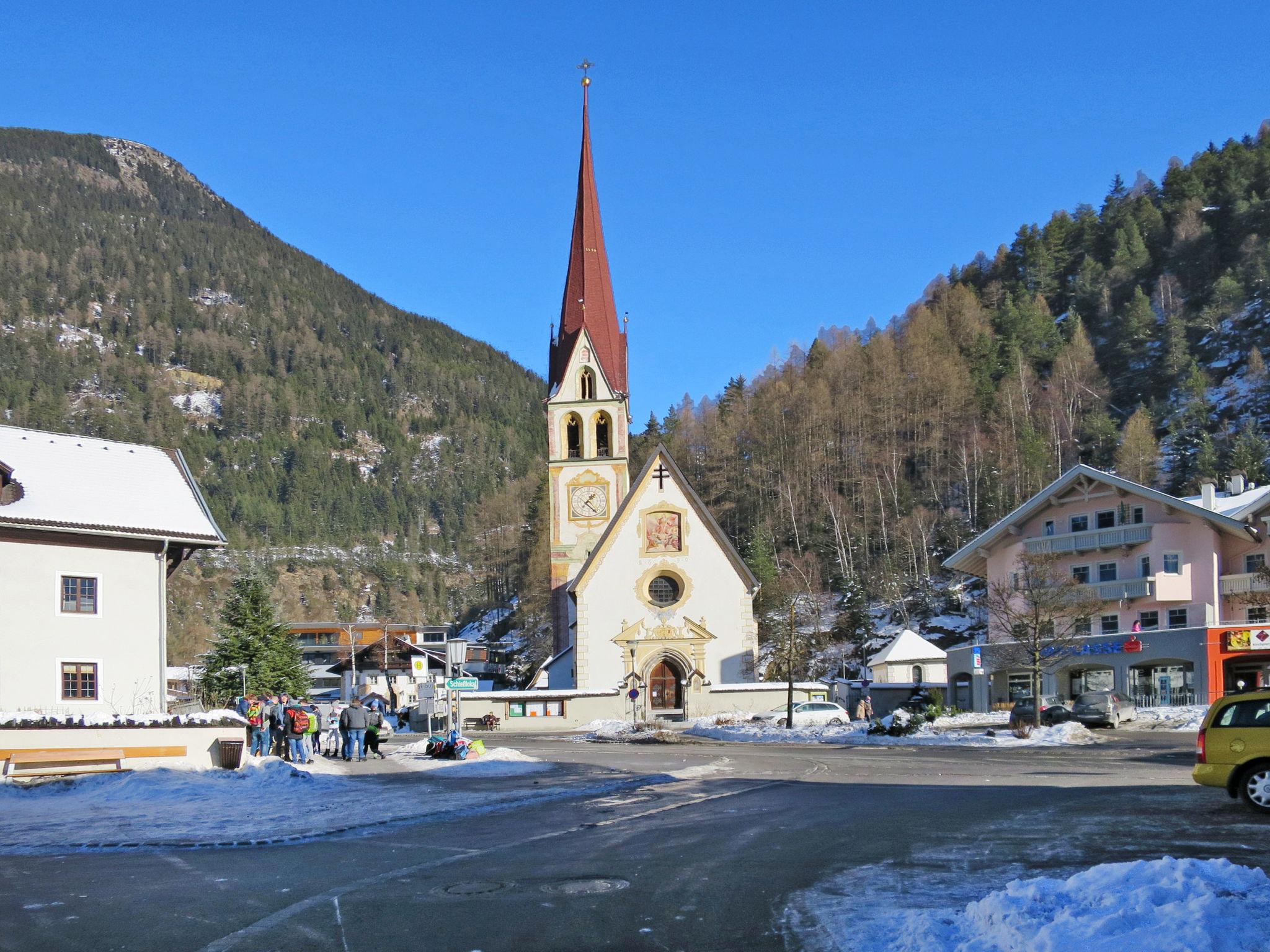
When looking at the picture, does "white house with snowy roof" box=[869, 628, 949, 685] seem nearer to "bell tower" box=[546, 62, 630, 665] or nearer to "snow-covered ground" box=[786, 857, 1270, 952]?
"bell tower" box=[546, 62, 630, 665]

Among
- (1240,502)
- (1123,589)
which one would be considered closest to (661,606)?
(1123,589)

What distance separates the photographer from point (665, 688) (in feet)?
179

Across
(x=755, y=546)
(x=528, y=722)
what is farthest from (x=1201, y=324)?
(x=528, y=722)

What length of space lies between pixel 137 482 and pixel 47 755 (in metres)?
10.6

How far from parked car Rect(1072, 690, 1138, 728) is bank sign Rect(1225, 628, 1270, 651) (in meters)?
7.49

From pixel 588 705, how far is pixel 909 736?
1866cm

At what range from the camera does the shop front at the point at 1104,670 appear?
46812 mm

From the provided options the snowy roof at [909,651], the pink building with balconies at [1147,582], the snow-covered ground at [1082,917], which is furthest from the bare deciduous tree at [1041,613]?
the snow-covered ground at [1082,917]

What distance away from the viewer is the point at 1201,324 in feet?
378

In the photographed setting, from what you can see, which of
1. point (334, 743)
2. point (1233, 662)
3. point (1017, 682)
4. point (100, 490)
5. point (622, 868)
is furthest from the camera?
point (1017, 682)

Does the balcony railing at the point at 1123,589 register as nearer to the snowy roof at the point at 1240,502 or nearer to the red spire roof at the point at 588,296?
the snowy roof at the point at 1240,502

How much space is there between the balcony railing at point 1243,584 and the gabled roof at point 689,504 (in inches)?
742

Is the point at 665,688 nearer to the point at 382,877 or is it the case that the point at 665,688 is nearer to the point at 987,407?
the point at 382,877

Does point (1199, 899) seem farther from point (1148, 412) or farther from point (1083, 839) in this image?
point (1148, 412)
